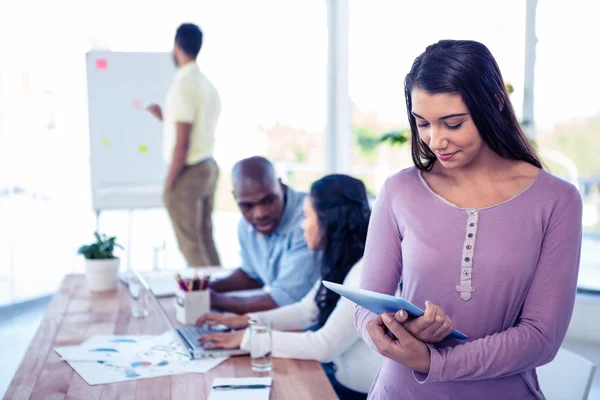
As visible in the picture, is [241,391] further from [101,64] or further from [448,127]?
[101,64]

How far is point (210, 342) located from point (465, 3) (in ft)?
11.5

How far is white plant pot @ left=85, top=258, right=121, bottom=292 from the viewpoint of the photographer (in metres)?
2.72

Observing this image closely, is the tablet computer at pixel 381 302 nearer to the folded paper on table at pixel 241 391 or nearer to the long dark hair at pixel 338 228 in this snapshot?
the folded paper on table at pixel 241 391

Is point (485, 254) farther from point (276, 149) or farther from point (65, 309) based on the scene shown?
point (276, 149)

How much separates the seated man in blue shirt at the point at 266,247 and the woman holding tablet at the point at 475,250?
41.3 inches

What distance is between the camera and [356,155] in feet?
18.5

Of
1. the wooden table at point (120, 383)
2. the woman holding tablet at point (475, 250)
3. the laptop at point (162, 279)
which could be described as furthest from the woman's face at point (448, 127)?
the laptop at point (162, 279)

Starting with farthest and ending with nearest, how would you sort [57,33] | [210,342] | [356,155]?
1. [356,155]
2. [57,33]
3. [210,342]

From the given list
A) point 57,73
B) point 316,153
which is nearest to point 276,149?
point 316,153

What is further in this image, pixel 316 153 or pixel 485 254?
pixel 316 153

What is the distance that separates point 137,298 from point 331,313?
72 cm

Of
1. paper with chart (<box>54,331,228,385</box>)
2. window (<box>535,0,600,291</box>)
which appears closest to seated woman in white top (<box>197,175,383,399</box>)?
paper with chart (<box>54,331,228,385</box>)

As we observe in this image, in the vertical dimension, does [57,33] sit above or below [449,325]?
above

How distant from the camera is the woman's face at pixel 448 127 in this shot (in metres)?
1.31
